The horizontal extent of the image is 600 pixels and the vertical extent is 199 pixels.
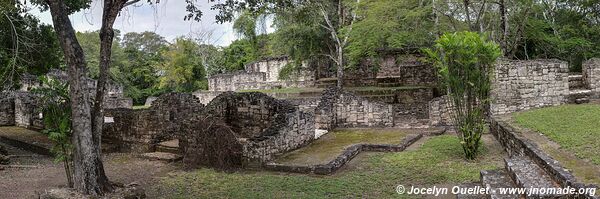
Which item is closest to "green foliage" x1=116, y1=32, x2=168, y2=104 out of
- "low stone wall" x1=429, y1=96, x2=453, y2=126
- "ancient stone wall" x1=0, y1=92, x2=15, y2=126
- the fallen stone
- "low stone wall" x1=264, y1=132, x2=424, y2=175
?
"ancient stone wall" x1=0, y1=92, x2=15, y2=126

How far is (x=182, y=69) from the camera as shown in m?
34.7

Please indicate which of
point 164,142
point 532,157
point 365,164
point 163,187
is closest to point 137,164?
point 164,142

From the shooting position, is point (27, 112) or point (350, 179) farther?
point (27, 112)

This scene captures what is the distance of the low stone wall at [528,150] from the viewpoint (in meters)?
5.41

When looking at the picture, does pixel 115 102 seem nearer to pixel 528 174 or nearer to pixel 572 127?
pixel 572 127

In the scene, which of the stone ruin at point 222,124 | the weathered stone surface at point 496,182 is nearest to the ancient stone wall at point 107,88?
the stone ruin at point 222,124

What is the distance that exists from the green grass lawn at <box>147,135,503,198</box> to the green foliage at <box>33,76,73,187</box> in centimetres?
150

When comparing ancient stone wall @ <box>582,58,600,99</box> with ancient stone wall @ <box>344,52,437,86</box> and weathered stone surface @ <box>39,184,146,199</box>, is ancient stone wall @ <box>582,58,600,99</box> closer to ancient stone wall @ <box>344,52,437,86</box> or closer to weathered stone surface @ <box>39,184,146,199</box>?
ancient stone wall @ <box>344,52,437,86</box>

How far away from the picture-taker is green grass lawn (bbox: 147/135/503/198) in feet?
24.0

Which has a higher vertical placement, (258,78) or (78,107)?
(258,78)

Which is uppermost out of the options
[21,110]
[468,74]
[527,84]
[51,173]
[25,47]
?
[25,47]

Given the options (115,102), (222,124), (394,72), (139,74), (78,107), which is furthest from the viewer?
(139,74)

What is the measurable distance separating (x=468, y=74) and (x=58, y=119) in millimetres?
7093

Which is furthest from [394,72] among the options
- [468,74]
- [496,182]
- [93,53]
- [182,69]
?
[93,53]
